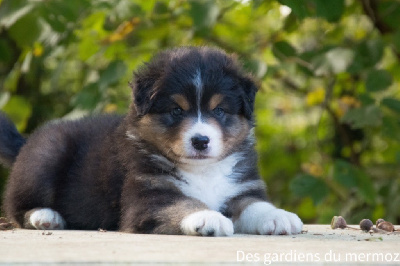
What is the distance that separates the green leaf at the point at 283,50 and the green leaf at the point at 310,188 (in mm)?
1140

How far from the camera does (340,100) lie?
26.0ft

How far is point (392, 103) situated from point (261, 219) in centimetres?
200

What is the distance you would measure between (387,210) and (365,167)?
0.89 meters

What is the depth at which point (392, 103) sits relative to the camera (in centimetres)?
572

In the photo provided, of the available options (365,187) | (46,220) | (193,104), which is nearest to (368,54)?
(365,187)

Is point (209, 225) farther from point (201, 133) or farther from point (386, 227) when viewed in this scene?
point (386, 227)

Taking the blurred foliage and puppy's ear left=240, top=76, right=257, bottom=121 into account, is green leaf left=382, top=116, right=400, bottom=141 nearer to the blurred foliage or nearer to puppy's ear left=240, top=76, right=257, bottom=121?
the blurred foliage

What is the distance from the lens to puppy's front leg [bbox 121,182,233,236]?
389cm

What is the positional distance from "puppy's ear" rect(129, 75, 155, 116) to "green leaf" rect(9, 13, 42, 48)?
68.5 inches

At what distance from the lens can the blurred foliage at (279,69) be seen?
598cm

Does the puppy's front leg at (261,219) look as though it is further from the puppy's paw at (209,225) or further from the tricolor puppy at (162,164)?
the puppy's paw at (209,225)

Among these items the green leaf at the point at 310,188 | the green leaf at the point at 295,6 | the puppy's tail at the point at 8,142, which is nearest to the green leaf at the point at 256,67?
the green leaf at the point at 310,188

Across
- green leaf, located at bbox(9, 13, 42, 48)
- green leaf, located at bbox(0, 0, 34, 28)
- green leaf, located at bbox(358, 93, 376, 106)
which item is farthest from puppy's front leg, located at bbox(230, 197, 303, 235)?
green leaf, located at bbox(9, 13, 42, 48)

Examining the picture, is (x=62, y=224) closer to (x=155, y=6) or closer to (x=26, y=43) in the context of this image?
(x=26, y=43)
